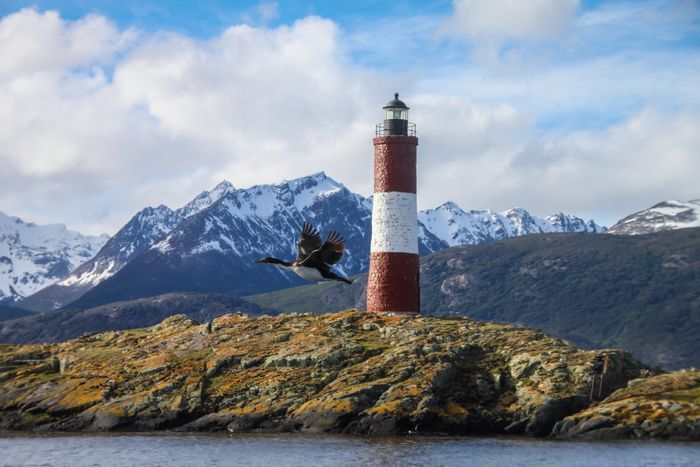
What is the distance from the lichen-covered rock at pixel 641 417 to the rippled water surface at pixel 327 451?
1864 millimetres

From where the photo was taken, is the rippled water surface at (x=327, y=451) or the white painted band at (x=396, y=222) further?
the white painted band at (x=396, y=222)

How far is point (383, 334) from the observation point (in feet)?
303

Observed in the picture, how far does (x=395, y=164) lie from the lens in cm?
9294

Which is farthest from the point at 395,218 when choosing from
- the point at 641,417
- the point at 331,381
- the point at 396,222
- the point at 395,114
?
the point at 641,417

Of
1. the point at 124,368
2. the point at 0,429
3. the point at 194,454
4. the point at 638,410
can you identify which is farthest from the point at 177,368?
the point at 638,410

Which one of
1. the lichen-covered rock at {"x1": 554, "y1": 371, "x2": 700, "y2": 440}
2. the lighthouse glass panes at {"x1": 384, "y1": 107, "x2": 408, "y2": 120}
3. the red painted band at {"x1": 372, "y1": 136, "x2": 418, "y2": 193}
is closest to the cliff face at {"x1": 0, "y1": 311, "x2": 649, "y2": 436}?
the lichen-covered rock at {"x1": 554, "y1": 371, "x2": 700, "y2": 440}

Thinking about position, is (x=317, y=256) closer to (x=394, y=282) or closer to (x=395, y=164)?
(x=394, y=282)

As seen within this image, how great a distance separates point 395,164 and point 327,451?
2855 cm

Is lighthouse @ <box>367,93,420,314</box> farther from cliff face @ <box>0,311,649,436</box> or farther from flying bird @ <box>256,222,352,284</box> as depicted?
flying bird @ <box>256,222,352,284</box>

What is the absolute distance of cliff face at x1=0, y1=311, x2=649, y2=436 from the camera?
81188 mm

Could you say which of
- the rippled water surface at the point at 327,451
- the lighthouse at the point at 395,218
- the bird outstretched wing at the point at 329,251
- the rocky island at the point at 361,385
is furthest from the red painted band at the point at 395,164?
the bird outstretched wing at the point at 329,251

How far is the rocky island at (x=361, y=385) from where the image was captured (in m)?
80.6

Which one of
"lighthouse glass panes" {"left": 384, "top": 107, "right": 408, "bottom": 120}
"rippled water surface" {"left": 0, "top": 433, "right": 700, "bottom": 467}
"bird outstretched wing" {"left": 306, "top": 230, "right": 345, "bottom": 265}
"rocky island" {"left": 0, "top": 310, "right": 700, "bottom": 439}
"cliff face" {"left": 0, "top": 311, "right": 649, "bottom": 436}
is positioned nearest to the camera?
"bird outstretched wing" {"left": 306, "top": 230, "right": 345, "bottom": 265}

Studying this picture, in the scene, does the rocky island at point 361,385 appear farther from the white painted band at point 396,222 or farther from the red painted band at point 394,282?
the white painted band at point 396,222
